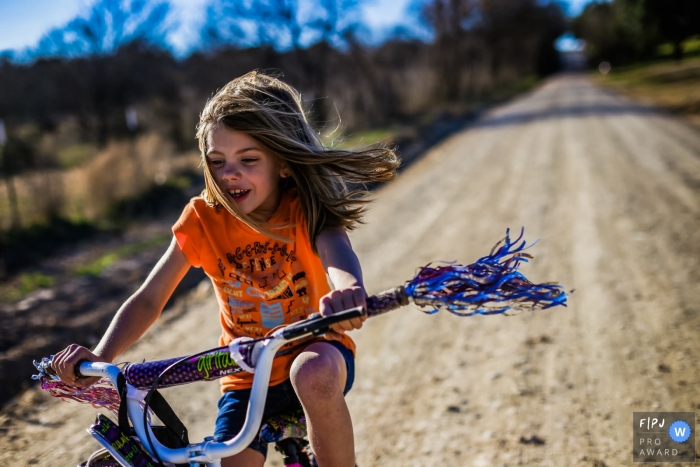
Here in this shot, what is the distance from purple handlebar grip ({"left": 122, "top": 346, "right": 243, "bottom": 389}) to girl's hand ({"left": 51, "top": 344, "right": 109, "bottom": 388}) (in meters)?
0.13

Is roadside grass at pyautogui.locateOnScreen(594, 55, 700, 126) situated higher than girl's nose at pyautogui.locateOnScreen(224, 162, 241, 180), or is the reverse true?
girl's nose at pyautogui.locateOnScreen(224, 162, 241, 180)

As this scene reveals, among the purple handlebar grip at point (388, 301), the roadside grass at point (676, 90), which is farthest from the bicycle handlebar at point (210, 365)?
the roadside grass at point (676, 90)

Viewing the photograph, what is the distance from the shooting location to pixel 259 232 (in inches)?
83.2

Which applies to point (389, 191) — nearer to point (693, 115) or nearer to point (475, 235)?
point (475, 235)

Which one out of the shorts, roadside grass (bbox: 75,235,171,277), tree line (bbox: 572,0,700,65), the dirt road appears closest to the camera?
the shorts

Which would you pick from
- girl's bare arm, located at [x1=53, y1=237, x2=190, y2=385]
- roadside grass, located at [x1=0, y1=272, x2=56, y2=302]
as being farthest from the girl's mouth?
roadside grass, located at [x1=0, y1=272, x2=56, y2=302]

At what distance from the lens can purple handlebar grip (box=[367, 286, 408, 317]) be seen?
5.23 feet

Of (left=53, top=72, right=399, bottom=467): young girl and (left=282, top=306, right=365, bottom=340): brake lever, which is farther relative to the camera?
(left=53, top=72, right=399, bottom=467): young girl

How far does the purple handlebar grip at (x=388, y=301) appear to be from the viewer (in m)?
1.59

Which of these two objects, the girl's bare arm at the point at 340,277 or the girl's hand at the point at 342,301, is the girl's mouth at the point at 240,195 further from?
the girl's hand at the point at 342,301

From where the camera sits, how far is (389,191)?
33.0ft

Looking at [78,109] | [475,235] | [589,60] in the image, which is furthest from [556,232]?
[589,60]

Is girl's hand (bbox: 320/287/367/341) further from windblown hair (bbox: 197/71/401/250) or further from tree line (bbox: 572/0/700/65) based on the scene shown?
tree line (bbox: 572/0/700/65)

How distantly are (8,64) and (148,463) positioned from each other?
17.2 metres
